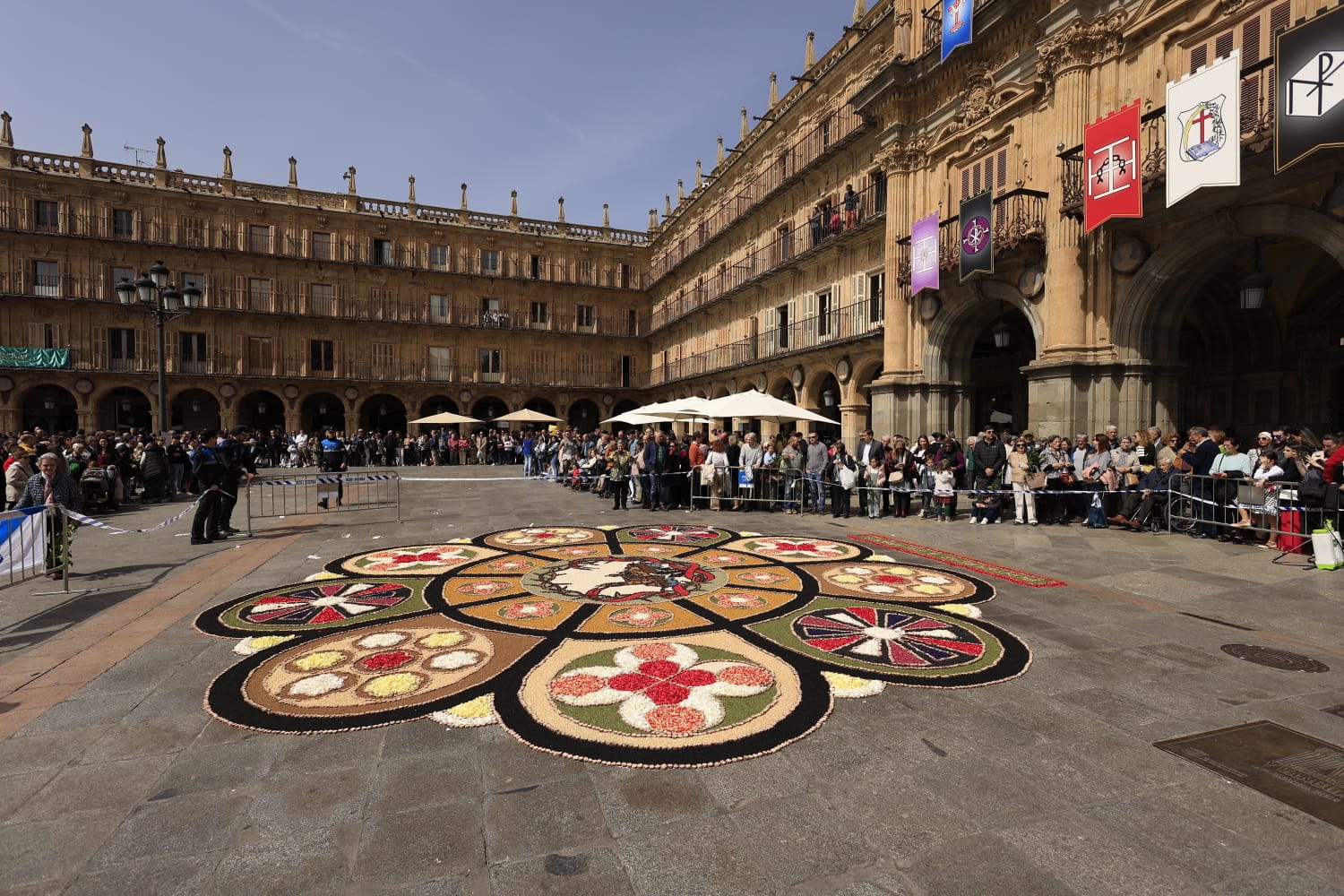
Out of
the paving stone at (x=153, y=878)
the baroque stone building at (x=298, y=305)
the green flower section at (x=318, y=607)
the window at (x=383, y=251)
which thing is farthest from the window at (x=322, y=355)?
the paving stone at (x=153, y=878)

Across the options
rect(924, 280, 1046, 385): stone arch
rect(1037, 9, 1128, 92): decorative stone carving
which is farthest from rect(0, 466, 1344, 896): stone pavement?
rect(1037, 9, 1128, 92): decorative stone carving

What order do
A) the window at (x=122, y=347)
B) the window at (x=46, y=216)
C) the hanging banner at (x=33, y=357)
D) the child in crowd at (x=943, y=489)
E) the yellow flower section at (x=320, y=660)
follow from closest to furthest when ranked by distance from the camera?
1. the yellow flower section at (x=320, y=660)
2. the child in crowd at (x=943, y=489)
3. the hanging banner at (x=33, y=357)
4. the window at (x=46, y=216)
5. the window at (x=122, y=347)

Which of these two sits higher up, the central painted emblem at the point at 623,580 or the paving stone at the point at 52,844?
the central painted emblem at the point at 623,580

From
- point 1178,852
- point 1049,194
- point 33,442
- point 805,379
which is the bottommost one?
point 1178,852

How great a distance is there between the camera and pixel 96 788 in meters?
2.72

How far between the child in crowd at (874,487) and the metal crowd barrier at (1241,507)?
13.5 feet

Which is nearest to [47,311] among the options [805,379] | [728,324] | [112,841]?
[728,324]

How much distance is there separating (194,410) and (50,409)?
212 inches

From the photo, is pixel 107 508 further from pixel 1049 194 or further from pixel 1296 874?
pixel 1049 194

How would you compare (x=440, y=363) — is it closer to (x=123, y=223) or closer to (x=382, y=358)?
(x=382, y=358)

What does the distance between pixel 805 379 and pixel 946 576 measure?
53.3 ft

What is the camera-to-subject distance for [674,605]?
542 centimetres

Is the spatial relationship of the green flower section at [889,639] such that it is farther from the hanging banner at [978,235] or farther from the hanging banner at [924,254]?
the hanging banner at [924,254]

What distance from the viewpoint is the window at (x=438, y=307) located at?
35.2 m
